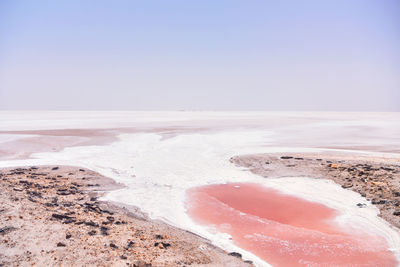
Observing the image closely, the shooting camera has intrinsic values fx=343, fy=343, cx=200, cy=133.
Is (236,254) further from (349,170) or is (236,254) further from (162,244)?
(349,170)

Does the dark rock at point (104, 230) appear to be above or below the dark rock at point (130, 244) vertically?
above

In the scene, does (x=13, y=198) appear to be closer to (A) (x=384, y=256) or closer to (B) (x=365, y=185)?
(A) (x=384, y=256)

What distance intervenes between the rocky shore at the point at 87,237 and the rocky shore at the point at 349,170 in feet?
16.7

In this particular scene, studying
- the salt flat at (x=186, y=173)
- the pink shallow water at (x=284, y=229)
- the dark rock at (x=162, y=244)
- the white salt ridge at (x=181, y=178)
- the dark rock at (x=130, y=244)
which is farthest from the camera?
the salt flat at (x=186, y=173)

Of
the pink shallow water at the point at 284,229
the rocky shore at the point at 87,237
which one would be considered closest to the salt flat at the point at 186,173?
the pink shallow water at the point at 284,229

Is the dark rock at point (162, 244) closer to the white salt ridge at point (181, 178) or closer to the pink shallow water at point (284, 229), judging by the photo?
the white salt ridge at point (181, 178)

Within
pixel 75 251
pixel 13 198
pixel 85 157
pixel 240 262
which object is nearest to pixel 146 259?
pixel 75 251

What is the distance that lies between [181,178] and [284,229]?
5690 mm

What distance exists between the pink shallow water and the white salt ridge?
1.06ft

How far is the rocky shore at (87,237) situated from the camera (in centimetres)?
543

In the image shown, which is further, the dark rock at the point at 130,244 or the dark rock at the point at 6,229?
the dark rock at the point at 130,244

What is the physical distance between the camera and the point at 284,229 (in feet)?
26.1

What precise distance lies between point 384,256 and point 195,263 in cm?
369

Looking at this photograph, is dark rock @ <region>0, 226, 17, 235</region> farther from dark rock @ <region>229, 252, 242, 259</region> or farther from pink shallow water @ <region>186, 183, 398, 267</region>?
pink shallow water @ <region>186, 183, 398, 267</region>
